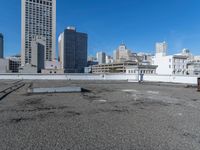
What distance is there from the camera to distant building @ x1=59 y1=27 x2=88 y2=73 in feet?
398

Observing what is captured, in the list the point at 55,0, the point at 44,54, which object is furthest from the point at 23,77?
the point at 55,0

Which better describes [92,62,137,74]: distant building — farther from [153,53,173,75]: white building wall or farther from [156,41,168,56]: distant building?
[156,41,168,56]: distant building

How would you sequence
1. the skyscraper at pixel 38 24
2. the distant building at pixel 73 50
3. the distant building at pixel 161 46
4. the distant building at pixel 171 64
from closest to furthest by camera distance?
the distant building at pixel 171 64, the skyscraper at pixel 38 24, the distant building at pixel 73 50, the distant building at pixel 161 46

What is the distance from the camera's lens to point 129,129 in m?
4.02

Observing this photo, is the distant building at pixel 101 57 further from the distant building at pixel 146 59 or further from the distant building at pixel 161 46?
the distant building at pixel 161 46

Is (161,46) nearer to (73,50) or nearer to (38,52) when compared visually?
(73,50)

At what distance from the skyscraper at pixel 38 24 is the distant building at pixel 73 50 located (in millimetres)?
8452

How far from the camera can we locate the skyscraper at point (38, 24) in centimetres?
10994

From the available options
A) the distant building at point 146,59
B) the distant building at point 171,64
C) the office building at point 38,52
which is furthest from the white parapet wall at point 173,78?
the office building at point 38,52

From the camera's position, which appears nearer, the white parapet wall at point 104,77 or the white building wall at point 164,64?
the white parapet wall at point 104,77

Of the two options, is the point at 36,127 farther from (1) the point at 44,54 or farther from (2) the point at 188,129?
(1) the point at 44,54

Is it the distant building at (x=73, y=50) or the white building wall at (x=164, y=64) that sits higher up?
the distant building at (x=73, y=50)

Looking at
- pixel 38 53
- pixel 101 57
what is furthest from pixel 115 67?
pixel 101 57

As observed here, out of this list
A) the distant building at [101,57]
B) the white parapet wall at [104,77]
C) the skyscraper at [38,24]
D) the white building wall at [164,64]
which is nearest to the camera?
the white parapet wall at [104,77]
